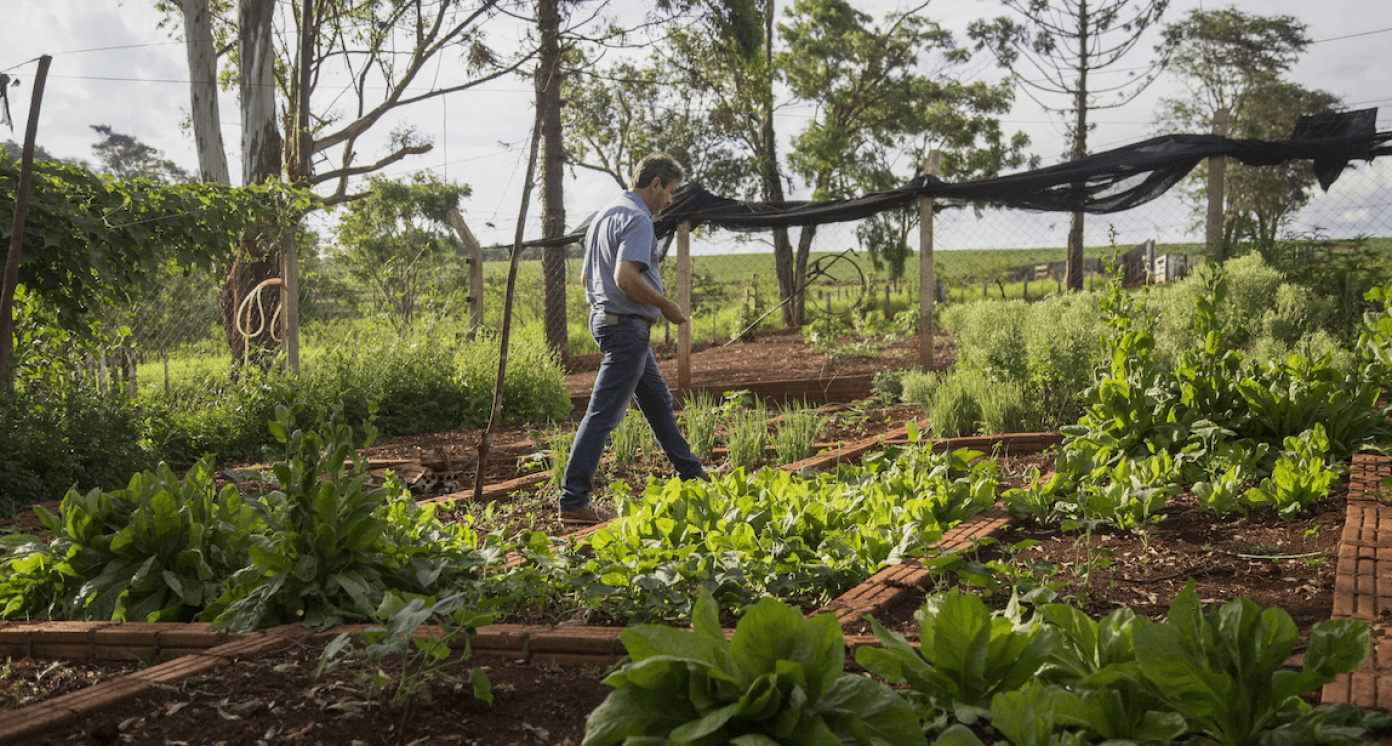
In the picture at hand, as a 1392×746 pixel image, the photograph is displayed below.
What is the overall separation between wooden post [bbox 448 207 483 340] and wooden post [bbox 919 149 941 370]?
4141 millimetres

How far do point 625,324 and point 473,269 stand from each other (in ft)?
18.5

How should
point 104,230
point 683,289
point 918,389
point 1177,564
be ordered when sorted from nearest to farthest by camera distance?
point 1177,564, point 104,230, point 918,389, point 683,289

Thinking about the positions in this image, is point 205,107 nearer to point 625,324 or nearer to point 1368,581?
point 625,324

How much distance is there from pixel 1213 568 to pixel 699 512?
1386 mm

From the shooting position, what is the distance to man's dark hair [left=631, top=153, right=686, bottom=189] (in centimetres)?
369

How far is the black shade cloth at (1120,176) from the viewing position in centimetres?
622

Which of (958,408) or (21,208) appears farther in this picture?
(958,408)

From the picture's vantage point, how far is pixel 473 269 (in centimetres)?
873

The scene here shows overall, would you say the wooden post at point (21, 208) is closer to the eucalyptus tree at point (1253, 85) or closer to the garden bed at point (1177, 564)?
the garden bed at point (1177, 564)

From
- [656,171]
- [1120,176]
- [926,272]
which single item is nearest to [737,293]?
[926,272]

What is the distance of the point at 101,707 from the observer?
5.03 feet

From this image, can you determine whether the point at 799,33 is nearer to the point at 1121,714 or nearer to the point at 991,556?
the point at 991,556

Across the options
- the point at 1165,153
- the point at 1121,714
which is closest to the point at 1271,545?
the point at 1121,714

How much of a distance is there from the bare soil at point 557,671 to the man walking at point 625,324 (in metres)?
0.29
